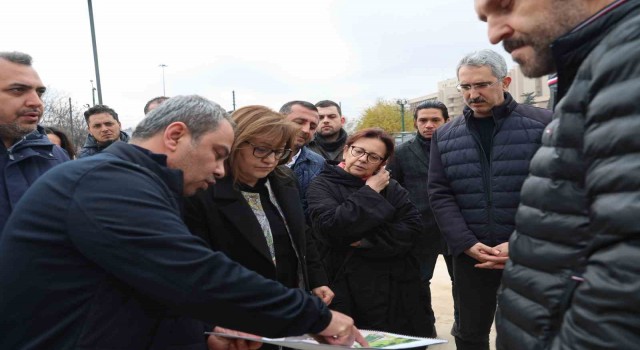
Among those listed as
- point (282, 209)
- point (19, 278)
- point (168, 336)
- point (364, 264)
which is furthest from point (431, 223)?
point (19, 278)

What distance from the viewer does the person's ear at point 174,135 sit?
1.92 meters

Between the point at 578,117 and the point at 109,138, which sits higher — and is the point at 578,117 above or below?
above

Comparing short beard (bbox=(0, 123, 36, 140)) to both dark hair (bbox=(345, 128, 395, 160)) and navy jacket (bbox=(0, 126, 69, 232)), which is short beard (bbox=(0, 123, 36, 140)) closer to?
navy jacket (bbox=(0, 126, 69, 232))

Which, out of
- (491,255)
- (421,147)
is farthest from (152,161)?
(421,147)

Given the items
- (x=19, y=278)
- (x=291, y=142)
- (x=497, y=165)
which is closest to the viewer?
(x=19, y=278)

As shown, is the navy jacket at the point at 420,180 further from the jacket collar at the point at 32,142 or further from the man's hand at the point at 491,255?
the jacket collar at the point at 32,142

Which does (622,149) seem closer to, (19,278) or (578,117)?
(578,117)

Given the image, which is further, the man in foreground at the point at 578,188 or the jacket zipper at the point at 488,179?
the jacket zipper at the point at 488,179

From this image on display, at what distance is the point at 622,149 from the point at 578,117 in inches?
8.5

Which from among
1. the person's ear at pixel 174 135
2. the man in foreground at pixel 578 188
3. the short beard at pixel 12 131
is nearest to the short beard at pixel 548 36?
the man in foreground at pixel 578 188

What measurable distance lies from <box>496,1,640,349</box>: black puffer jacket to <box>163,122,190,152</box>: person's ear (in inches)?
45.4

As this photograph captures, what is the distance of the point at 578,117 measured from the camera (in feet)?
4.11

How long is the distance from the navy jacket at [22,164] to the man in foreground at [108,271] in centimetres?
141

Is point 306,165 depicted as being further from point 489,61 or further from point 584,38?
point 584,38
